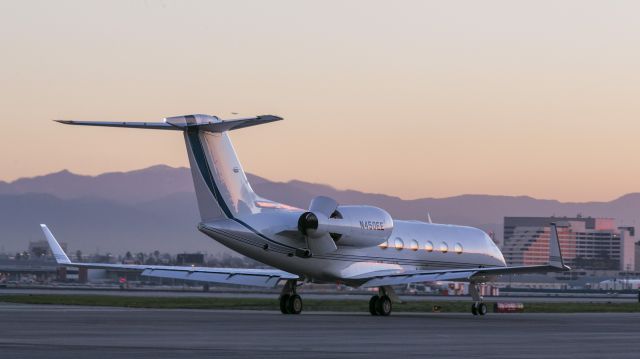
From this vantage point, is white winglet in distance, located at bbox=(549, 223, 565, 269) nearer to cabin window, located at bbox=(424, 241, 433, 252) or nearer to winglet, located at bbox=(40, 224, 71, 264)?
cabin window, located at bbox=(424, 241, 433, 252)

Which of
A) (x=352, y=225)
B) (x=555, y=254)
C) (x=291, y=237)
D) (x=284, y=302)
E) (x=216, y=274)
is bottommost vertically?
(x=284, y=302)

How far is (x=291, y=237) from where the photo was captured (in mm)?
43312

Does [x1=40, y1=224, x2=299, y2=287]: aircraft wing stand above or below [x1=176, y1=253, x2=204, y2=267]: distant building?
below

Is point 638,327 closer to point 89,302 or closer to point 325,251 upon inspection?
point 325,251

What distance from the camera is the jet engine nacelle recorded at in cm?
4306

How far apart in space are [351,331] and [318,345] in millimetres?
6530

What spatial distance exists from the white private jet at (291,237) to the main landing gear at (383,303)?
0.12 feet

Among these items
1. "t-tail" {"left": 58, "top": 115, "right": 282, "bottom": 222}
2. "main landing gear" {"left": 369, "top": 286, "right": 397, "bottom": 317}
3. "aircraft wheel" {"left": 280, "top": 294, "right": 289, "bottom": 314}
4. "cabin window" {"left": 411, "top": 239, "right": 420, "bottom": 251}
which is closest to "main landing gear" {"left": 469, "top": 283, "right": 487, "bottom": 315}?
"cabin window" {"left": 411, "top": 239, "right": 420, "bottom": 251}

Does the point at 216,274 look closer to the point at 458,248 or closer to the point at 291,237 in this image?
the point at 291,237

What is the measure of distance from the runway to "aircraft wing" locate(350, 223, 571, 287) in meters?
2.80

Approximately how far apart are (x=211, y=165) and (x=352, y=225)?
6021 millimetres

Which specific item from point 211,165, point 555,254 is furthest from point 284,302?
point 555,254

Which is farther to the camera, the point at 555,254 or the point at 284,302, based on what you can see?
the point at 284,302

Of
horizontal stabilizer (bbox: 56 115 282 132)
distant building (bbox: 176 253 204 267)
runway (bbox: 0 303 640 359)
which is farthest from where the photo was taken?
distant building (bbox: 176 253 204 267)
